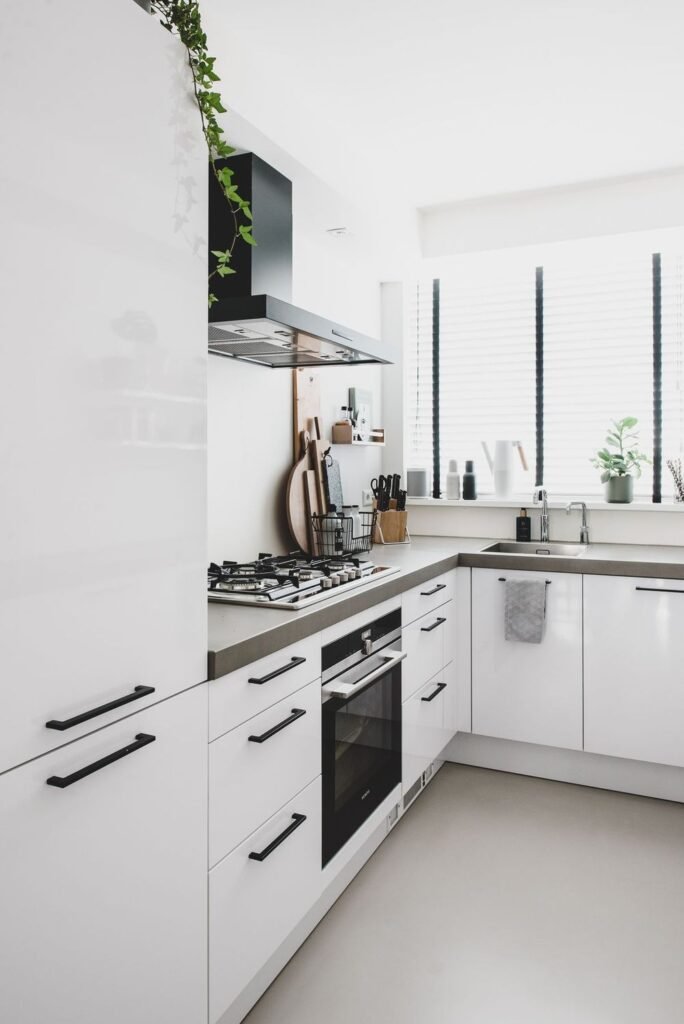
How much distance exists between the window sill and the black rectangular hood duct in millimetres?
1448

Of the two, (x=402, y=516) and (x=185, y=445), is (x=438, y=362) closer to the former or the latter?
(x=402, y=516)

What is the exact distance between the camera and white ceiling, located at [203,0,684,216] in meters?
2.16

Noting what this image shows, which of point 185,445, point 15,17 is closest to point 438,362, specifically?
point 185,445

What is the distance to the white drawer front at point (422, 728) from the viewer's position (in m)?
2.60

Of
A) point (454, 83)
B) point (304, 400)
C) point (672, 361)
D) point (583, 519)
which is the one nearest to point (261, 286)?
point (304, 400)

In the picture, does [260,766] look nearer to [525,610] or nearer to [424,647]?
[424,647]

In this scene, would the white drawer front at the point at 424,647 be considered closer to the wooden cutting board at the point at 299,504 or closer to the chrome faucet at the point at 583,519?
the wooden cutting board at the point at 299,504

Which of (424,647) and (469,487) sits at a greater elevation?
(469,487)

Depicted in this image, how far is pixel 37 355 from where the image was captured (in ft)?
3.53

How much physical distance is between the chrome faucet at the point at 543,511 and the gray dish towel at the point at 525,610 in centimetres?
62

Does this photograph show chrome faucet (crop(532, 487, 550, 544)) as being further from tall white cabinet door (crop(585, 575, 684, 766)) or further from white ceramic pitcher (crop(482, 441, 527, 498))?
tall white cabinet door (crop(585, 575, 684, 766))

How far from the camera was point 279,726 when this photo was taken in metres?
1.74

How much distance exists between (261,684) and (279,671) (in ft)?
0.24

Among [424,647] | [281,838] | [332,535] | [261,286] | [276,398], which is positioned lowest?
[281,838]
